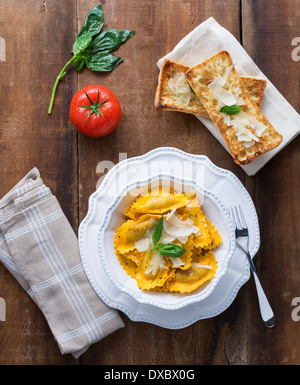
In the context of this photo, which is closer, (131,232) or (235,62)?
(131,232)

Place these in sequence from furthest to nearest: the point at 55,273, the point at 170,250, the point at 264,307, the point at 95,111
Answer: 1. the point at 264,307
2. the point at 55,273
3. the point at 95,111
4. the point at 170,250

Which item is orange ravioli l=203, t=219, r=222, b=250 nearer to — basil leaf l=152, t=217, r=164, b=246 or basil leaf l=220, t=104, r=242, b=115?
basil leaf l=152, t=217, r=164, b=246

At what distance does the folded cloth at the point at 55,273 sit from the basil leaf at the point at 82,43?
A: 75cm

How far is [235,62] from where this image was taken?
224cm

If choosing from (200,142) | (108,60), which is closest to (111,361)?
(200,142)

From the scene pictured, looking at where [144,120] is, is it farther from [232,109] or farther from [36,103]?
[36,103]

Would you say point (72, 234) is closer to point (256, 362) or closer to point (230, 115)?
point (230, 115)

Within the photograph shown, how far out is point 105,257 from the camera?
193 centimetres

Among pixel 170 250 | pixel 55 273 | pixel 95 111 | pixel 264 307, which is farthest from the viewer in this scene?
pixel 264 307

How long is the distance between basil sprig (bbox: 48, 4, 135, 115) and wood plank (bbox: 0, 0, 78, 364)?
0.21ft

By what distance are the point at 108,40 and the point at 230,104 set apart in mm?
783

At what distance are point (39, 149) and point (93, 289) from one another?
846mm

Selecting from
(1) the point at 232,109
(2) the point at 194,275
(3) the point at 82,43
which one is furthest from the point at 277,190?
(3) the point at 82,43

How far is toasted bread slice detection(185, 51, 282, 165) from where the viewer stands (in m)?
2.15
